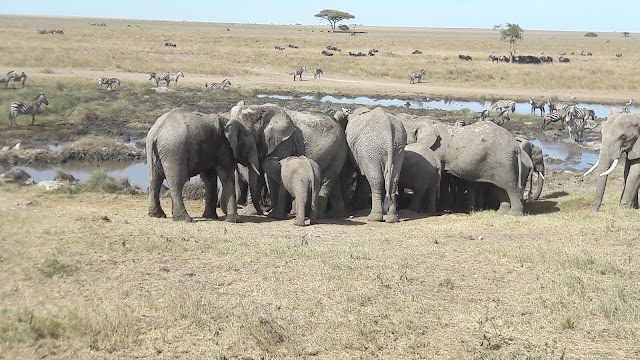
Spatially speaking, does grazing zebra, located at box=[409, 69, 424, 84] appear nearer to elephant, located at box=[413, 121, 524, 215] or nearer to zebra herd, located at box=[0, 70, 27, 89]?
zebra herd, located at box=[0, 70, 27, 89]

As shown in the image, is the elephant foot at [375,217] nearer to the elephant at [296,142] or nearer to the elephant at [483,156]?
the elephant at [296,142]

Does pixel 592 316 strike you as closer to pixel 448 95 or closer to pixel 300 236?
pixel 300 236

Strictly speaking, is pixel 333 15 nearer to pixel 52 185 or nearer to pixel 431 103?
pixel 431 103

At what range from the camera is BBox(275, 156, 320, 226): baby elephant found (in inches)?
511

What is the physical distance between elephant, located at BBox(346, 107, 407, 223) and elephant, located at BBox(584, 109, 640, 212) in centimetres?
372

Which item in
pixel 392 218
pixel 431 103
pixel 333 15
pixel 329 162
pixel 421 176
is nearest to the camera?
pixel 392 218

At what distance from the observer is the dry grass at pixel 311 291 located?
6.63 meters

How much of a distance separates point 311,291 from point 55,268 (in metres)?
2.96

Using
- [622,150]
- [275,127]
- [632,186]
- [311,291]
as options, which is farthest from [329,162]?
[311,291]

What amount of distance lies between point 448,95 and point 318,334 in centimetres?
4089

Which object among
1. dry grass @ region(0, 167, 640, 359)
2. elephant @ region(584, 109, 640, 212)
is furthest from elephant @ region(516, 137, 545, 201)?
dry grass @ region(0, 167, 640, 359)

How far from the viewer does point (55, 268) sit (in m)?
8.37

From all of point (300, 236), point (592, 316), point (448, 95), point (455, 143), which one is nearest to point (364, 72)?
point (448, 95)

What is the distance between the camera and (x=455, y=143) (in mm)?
14875
